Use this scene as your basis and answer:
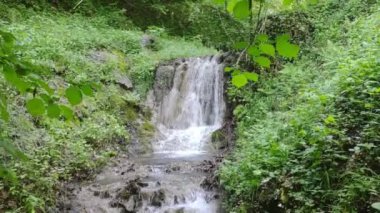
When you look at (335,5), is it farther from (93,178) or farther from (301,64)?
(93,178)

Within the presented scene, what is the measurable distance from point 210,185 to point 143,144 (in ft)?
10.2

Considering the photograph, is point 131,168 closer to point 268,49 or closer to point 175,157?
point 175,157

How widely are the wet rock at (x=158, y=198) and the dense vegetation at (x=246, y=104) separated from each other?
874 mm

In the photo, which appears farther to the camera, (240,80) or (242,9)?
(240,80)

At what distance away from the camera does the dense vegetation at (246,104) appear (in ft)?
7.44

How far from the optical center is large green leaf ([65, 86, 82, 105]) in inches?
64.9

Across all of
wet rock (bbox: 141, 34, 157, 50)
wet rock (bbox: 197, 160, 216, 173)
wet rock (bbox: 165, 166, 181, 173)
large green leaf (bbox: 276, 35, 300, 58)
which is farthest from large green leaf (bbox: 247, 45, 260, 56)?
A: wet rock (bbox: 141, 34, 157, 50)

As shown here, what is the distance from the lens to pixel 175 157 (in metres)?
7.89

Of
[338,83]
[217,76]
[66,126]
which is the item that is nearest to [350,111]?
[338,83]

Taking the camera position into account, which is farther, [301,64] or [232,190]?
[301,64]

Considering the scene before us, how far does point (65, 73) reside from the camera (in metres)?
8.39

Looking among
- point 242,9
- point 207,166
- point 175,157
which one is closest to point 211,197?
point 207,166

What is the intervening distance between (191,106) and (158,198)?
515 centimetres

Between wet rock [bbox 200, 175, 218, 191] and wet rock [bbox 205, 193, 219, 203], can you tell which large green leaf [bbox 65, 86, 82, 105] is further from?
wet rock [bbox 200, 175, 218, 191]
